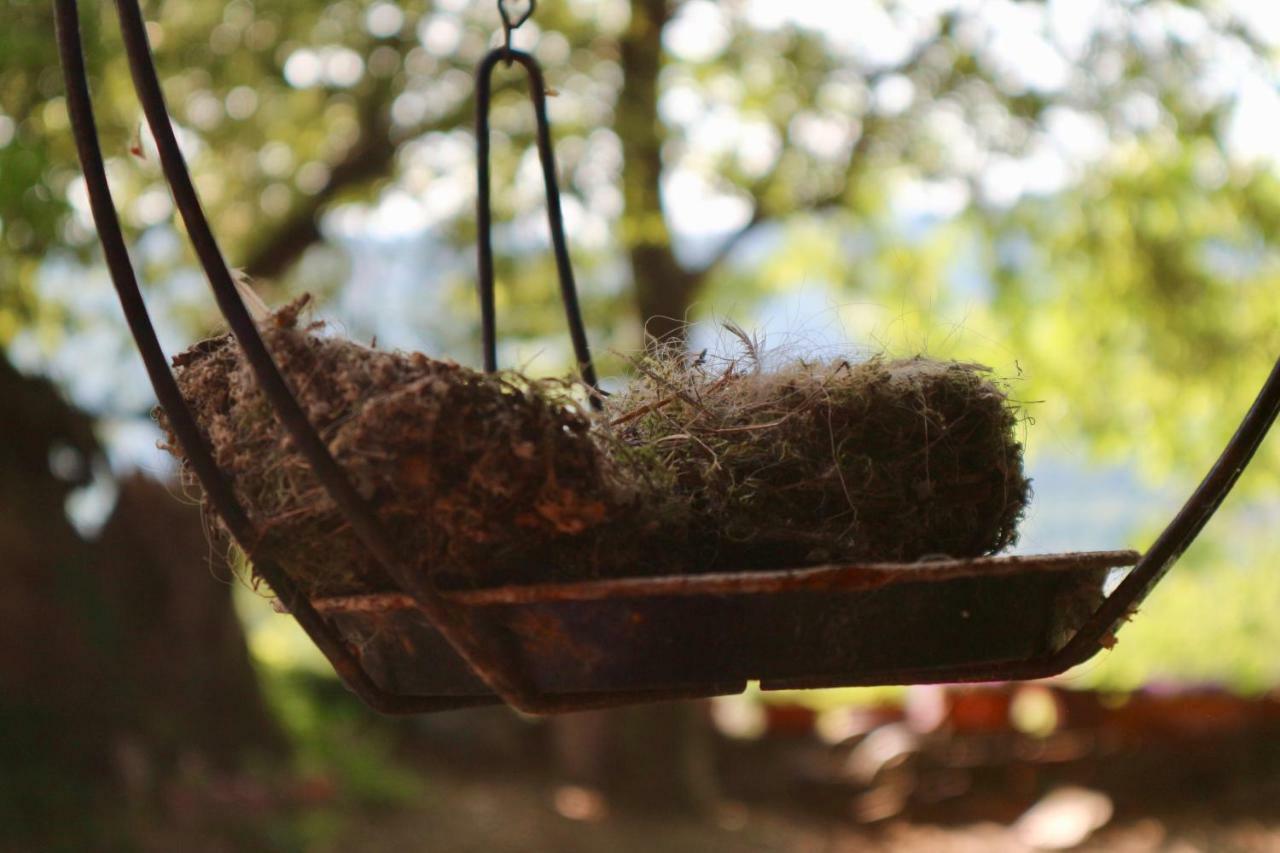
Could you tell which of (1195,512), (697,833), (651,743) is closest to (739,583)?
(1195,512)

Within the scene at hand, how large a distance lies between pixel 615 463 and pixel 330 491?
0.79 ft

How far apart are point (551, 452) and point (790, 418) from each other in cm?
25

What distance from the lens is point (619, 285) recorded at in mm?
6484

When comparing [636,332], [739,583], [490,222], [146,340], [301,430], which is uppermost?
[636,332]

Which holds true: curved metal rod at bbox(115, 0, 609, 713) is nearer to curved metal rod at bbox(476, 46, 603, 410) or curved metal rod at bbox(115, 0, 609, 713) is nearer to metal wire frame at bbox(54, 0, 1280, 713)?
metal wire frame at bbox(54, 0, 1280, 713)

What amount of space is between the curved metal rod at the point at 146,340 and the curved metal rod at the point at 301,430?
58 millimetres

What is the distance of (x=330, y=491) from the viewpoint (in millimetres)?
712

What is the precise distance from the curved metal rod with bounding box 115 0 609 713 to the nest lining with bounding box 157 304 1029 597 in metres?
0.05

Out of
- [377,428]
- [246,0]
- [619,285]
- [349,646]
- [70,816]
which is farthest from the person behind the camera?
[619,285]

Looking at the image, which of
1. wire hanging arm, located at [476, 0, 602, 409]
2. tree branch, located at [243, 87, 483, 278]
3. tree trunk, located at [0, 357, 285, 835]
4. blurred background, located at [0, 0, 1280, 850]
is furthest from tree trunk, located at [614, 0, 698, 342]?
wire hanging arm, located at [476, 0, 602, 409]

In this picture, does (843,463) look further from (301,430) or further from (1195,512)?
(301,430)

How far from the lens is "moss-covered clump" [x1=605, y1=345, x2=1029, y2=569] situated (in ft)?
3.03

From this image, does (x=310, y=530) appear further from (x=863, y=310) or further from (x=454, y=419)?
(x=863, y=310)

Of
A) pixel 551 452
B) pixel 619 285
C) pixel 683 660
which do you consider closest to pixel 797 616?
pixel 683 660
